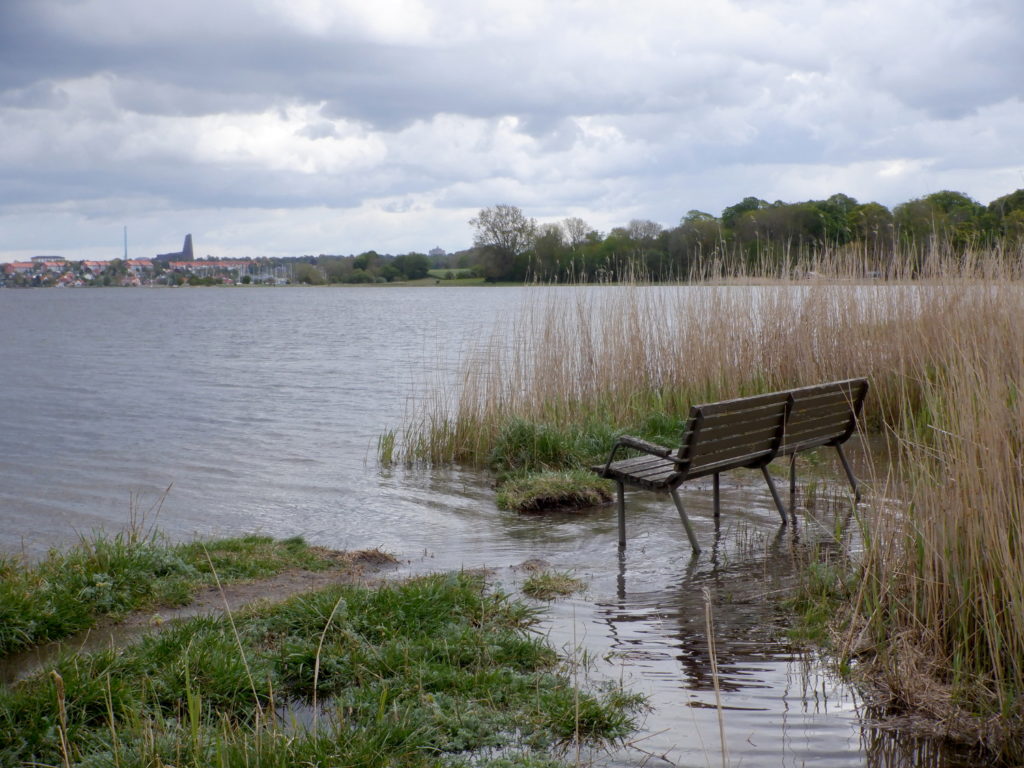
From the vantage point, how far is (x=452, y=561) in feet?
19.7

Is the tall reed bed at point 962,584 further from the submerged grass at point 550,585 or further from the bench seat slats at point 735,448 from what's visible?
the bench seat slats at point 735,448

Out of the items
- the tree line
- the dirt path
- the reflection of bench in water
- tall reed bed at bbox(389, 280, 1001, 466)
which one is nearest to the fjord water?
the dirt path

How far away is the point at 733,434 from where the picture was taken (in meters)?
5.84

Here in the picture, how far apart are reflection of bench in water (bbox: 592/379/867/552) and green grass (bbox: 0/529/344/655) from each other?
2.11m

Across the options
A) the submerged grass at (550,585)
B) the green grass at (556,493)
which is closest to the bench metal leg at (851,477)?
the green grass at (556,493)

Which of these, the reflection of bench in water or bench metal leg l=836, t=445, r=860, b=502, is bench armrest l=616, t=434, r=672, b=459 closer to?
the reflection of bench in water

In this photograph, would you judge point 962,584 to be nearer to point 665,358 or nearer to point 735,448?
point 735,448

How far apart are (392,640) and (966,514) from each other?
2.34 m

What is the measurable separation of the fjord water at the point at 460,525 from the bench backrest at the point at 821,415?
534 millimetres

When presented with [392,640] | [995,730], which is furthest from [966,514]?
[392,640]

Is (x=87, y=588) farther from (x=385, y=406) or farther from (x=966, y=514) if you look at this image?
(x=385, y=406)

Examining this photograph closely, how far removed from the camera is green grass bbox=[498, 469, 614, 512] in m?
7.45

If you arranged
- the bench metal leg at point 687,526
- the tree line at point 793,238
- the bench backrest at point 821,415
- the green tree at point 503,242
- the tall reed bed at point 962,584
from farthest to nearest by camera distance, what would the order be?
the green tree at point 503,242 < the tree line at point 793,238 < the bench backrest at point 821,415 < the bench metal leg at point 687,526 < the tall reed bed at point 962,584

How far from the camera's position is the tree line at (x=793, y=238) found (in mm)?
11453
